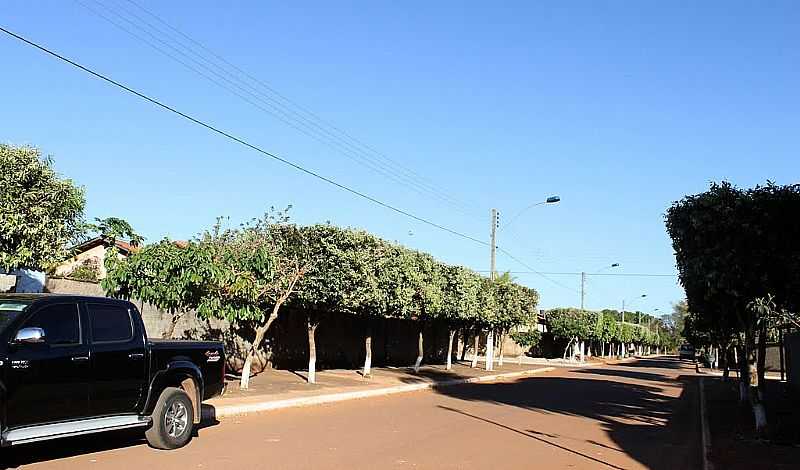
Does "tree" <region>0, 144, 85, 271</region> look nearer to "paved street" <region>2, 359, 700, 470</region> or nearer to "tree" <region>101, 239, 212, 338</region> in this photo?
"tree" <region>101, 239, 212, 338</region>

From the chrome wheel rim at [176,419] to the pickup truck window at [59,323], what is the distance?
2.06 meters

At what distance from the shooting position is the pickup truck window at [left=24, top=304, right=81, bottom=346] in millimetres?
9891

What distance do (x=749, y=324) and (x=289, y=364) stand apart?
62.8 ft

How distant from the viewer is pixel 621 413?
72.8 feet

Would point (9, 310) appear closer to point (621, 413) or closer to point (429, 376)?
point (621, 413)

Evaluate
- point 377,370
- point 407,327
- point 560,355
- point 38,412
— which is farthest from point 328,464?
point 560,355

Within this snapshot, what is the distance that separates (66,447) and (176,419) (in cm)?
157

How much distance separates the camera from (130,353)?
11.2m

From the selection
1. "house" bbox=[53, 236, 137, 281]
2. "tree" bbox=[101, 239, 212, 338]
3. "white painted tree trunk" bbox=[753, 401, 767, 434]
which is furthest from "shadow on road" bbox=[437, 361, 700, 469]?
"house" bbox=[53, 236, 137, 281]

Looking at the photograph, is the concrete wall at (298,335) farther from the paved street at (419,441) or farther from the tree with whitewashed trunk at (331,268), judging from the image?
the paved street at (419,441)

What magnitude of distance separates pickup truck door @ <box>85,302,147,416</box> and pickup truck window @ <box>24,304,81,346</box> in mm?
263

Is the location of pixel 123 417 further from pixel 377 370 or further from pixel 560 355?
pixel 560 355

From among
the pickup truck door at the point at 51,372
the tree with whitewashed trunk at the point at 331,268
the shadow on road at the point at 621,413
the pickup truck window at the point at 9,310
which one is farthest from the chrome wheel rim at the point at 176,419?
the tree with whitewashed trunk at the point at 331,268

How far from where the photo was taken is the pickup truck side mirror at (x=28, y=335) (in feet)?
30.2
